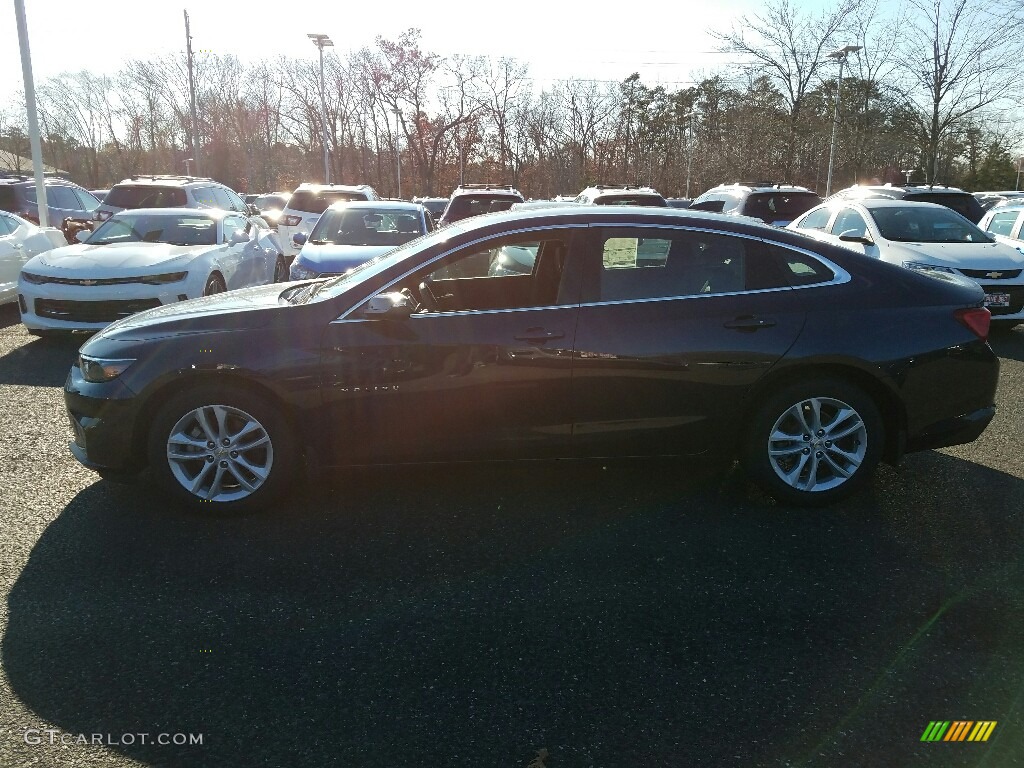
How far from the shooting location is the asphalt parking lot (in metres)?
2.72

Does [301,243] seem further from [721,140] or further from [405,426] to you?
[721,140]

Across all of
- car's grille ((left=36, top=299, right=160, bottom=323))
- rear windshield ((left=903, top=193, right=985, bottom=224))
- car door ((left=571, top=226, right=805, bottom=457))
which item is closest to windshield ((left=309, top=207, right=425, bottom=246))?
car's grille ((left=36, top=299, right=160, bottom=323))

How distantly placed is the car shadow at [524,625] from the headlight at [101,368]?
0.72 metres

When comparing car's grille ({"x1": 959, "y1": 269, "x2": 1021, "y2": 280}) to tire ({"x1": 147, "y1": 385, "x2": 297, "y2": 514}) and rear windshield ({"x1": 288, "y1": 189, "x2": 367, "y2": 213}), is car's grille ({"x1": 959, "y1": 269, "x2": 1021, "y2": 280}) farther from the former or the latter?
rear windshield ({"x1": 288, "y1": 189, "x2": 367, "y2": 213})

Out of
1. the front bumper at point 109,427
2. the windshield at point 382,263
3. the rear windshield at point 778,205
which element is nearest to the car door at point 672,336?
the windshield at point 382,263

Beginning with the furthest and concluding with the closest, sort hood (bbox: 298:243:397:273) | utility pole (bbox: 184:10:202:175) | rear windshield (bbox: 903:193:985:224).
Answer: utility pole (bbox: 184:10:202:175), rear windshield (bbox: 903:193:985:224), hood (bbox: 298:243:397:273)

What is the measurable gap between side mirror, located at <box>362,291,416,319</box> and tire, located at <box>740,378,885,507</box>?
1938mm

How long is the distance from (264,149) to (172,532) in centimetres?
5282

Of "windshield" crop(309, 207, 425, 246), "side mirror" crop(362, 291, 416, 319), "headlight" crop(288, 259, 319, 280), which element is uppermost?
"windshield" crop(309, 207, 425, 246)

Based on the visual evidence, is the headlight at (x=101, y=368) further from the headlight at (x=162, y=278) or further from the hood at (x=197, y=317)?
the headlight at (x=162, y=278)

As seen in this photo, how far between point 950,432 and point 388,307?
311cm

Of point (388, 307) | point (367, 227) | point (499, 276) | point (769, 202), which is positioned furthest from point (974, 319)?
point (769, 202)

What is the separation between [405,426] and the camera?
174 inches

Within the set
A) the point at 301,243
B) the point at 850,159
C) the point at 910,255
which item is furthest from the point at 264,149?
the point at 910,255
